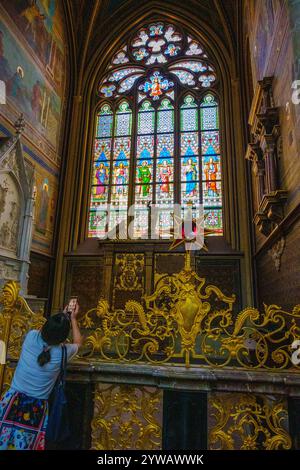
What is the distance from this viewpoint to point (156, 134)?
36.1 feet

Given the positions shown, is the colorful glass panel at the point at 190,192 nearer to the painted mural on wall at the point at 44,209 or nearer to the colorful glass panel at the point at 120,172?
the colorful glass panel at the point at 120,172

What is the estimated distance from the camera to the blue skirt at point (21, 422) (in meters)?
1.94

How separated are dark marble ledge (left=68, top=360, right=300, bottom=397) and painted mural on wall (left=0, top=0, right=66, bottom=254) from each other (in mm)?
6803

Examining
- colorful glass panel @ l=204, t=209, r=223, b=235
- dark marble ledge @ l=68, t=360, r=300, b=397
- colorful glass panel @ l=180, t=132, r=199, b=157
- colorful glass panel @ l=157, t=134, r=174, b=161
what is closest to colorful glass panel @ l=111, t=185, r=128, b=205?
colorful glass panel @ l=157, t=134, r=174, b=161

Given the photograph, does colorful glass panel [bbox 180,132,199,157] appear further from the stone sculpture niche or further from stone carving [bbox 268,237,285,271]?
stone carving [bbox 268,237,285,271]

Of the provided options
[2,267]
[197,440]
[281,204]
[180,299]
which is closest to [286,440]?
[197,440]

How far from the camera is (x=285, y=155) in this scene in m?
5.18

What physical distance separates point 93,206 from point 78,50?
6.05m

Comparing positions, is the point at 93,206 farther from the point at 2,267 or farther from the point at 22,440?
the point at 22,440

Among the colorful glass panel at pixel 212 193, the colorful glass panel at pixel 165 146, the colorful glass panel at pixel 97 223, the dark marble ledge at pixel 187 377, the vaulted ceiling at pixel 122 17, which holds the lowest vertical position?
the dark marble ledge at pixel 187 377

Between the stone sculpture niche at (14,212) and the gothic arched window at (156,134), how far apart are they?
10.6ft

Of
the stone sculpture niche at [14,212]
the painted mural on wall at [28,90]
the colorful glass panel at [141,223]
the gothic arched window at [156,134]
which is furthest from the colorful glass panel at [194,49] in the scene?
the stone sculpture niche at [14,212]

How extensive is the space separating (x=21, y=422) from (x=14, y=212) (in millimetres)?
6089

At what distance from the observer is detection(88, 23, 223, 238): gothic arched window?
10.3m
